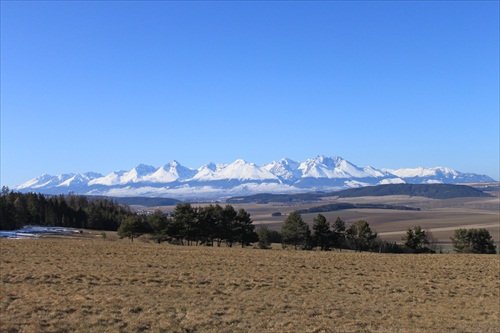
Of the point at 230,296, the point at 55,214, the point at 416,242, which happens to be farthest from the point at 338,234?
the point at 55,214

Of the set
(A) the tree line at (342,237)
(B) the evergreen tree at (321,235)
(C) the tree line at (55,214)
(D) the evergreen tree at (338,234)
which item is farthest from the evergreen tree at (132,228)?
(C) the tree line at (55,214)

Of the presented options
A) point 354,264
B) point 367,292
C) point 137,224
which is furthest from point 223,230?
point 367,292

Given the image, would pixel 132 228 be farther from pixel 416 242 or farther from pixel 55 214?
pixel 55 214

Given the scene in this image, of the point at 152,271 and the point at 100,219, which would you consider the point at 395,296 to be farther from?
the point at 100,219

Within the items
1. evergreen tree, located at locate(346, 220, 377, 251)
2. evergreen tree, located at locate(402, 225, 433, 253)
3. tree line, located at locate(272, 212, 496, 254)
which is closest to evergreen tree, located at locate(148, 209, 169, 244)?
tree line, located at locate(272, 212, 496, 254)

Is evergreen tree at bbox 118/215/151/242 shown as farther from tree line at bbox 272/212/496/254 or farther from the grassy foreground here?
the grassy foreground

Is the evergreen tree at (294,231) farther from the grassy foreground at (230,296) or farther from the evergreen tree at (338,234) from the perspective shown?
the grassy foreground at (230,296)

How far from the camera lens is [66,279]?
72.6ft

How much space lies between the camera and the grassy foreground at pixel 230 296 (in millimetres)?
15219

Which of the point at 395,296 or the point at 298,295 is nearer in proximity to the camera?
the point at 298,295

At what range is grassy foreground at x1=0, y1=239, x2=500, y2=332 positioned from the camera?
49.9 ft

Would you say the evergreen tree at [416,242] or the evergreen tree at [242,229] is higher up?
the evergreen tree at [242,229]

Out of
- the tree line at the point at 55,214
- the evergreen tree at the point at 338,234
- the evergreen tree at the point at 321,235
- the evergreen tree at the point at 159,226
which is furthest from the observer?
the tree line at the point at 55,214

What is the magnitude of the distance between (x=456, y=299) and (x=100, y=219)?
9956cm
